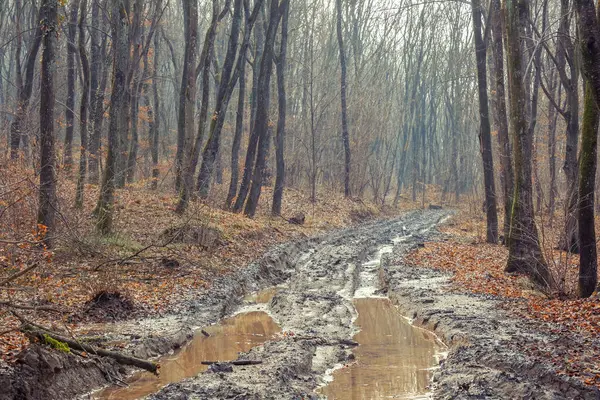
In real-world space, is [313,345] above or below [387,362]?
above

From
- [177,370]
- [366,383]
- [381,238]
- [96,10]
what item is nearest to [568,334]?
[366,383]

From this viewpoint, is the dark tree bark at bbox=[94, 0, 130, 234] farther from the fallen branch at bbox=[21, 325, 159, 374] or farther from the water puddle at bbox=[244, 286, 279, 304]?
the fallen branch at bbox=[21, 325, 159, 374]

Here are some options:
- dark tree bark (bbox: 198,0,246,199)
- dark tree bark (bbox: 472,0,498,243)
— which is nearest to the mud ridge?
dark tree bark (bbox: 198,0,246,199)

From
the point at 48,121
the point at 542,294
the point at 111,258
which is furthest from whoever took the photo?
the point at 48,121

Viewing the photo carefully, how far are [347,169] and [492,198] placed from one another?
1695 centimetres

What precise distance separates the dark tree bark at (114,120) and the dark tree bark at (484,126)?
1106cm

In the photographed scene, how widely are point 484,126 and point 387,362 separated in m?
13.8

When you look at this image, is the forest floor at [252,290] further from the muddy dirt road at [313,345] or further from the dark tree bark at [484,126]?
the dark tree bark at [484,126]

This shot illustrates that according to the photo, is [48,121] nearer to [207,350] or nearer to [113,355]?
[207,350]

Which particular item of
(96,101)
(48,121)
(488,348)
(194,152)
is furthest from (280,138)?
(488,348)

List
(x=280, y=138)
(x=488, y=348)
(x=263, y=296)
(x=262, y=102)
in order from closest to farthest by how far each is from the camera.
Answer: (x=488, y=348)
(x=263, y=296)
(x=262, y=102)
(x=280, y=138)

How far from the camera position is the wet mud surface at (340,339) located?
6906mm

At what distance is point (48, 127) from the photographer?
13328 mm

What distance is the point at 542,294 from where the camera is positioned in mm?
11938
